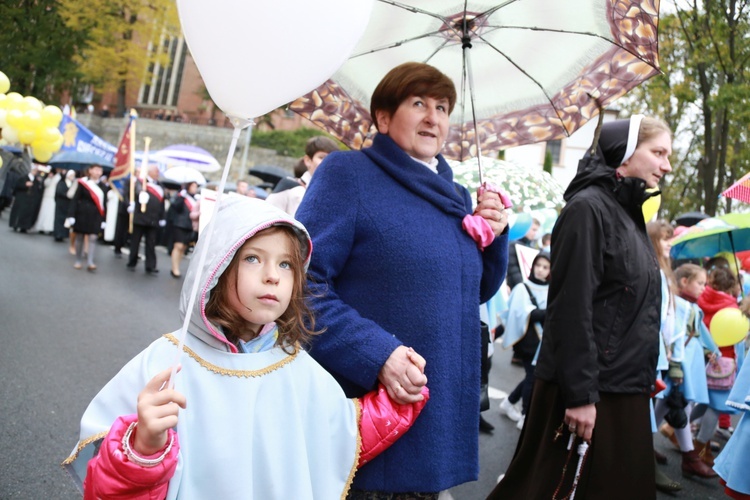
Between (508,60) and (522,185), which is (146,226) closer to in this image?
(522,185)

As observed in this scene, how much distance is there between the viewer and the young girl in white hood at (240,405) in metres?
1.67

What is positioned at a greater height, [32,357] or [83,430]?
[83,430]

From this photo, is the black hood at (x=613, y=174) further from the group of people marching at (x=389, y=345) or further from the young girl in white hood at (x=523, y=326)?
the young girl in white hood at (x=523, y=326)

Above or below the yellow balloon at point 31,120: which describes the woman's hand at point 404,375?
below

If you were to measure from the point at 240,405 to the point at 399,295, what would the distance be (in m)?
0.66

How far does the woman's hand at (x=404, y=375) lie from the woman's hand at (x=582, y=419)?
111 cm

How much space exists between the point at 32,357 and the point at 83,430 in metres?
4.97

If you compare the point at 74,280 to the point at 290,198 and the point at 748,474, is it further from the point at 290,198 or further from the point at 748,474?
the point at 748,474

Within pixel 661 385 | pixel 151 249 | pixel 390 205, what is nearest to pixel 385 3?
pixel 390 205

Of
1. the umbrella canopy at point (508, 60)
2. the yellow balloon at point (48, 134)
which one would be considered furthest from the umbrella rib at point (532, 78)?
the yellow balloon at point (48, 134)

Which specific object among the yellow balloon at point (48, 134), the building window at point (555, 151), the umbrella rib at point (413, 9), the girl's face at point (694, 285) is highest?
the building window at point (555, 151)

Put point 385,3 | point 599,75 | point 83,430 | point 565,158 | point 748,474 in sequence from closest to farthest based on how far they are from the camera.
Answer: point 83,430, point 385,3, point 599,75, point 748,474, point 565,158

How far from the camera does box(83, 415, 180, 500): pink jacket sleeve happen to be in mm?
1638

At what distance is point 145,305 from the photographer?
972 cm
